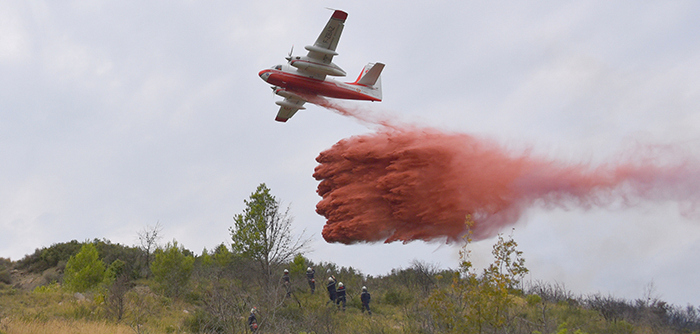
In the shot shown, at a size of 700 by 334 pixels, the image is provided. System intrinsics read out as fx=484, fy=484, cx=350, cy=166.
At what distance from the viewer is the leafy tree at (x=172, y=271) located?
1103 inches

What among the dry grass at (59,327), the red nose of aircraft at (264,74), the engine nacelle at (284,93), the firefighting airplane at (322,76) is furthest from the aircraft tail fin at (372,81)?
the dry grass at (59,327)

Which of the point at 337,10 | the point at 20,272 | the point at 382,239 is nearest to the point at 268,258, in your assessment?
the point at 382,239

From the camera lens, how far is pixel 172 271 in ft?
92.8

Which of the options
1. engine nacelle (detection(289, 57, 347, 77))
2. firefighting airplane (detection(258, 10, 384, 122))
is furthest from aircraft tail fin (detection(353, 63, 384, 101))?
engine nacelle (detection(289, 57, 347, 77))

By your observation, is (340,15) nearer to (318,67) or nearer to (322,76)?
(318,67)

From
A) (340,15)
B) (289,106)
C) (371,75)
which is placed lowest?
(289,106)

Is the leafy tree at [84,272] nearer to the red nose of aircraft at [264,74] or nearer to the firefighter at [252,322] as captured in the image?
the red nose of aircraft at [264,74]

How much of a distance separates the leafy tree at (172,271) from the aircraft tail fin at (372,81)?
47.7ft

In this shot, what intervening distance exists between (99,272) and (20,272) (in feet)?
67.3

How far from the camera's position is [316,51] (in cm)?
2384

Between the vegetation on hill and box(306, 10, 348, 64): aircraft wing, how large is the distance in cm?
848

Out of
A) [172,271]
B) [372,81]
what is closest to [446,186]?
[372,81]

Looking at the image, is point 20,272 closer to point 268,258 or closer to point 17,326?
point 268,258

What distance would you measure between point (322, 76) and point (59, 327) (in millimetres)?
16125
